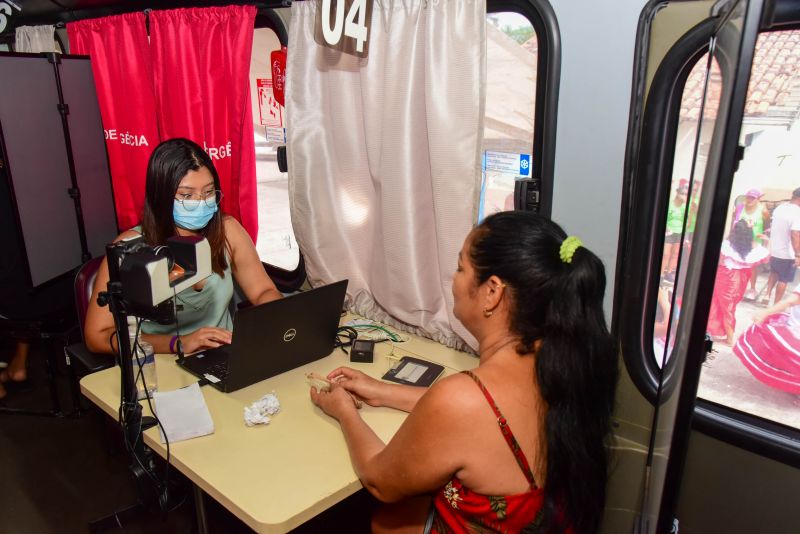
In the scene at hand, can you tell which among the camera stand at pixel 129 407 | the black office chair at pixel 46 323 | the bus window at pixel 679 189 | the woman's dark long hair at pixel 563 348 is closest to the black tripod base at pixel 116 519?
the camera stand at pixel 129 407

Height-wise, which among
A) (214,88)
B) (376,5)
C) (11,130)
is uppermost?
(376,5)

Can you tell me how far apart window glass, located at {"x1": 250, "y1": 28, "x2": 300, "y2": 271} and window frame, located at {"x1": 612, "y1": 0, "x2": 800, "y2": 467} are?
178cm

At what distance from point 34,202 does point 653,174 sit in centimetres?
318

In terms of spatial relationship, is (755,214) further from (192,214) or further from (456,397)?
(192,214)

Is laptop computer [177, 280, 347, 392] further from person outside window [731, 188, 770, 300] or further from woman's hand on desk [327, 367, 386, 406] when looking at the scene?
person outside window [731, 188, 770, 300]

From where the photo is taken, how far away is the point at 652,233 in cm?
193

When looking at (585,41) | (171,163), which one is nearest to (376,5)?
(585,41)

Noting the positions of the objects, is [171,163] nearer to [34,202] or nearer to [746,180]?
[34,202]

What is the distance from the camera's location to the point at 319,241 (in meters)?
2.71

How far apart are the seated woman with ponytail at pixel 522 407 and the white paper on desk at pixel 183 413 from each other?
58 centimetres

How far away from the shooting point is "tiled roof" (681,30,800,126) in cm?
169

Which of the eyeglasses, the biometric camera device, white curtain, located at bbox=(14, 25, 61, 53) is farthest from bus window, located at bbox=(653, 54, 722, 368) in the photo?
white curtain, located at bbox=(14, 25, 61, 53)

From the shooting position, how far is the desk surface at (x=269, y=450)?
1.43 m

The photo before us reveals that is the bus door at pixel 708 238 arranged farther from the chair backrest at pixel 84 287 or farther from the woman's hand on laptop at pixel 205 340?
the chair backrest at pixel 84 287
